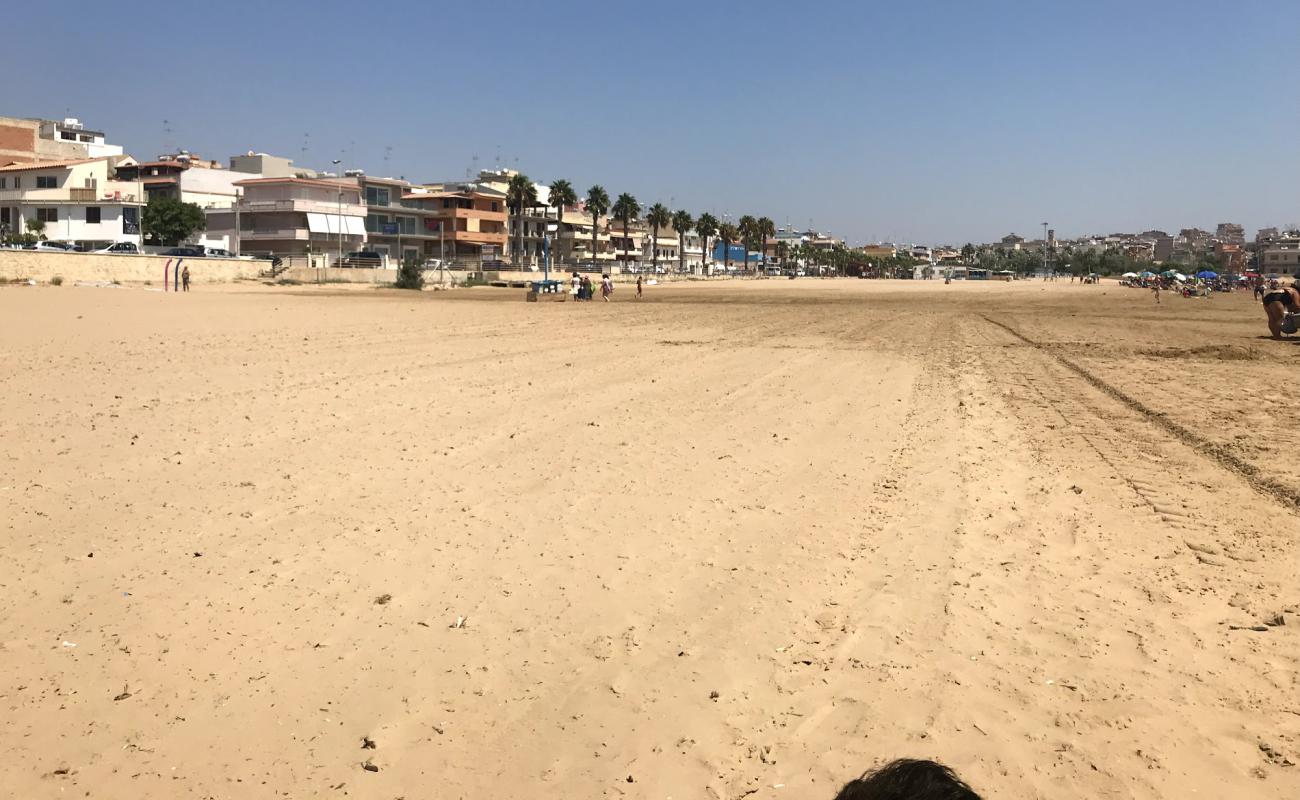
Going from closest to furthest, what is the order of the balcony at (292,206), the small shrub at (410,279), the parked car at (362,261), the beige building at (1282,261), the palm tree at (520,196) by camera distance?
the small shrub at (410,279) → the parked car at (362,261) → the balcony at (292,206) → the palm tree at (520,196) → the beige building at (1282,261)

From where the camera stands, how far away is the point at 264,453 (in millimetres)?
7949

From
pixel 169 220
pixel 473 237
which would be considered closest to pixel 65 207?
pixel 169 220

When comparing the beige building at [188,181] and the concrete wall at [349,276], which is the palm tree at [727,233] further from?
the concrete wall at [349,276]

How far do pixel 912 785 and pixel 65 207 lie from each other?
7443 centimetres

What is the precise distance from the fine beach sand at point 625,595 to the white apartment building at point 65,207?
61051 mm

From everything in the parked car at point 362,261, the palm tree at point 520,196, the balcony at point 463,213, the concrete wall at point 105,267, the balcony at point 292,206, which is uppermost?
the palm tree at point 520,196

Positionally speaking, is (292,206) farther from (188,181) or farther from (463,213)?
(463,213)

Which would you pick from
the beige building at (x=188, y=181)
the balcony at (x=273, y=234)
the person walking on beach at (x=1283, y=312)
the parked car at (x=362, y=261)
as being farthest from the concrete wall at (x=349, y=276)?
the person walking on beach at (x=1283, y=312)

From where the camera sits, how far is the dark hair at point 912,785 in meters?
2.61

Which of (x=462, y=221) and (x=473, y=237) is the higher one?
(x=462, y=221)

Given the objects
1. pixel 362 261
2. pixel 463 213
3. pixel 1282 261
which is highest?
pixel 1282 261

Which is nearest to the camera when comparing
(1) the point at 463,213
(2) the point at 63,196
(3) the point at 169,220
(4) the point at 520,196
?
(2) the point at 63,196

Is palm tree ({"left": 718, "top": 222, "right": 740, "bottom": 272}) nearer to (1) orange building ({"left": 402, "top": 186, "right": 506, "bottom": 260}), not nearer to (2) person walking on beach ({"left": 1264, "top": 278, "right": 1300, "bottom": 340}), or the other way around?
(1) orange building ({"left": 402, "top": 186, "right": 506, "bottom": 260})

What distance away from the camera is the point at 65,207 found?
2525 inches
